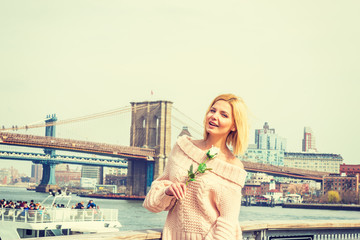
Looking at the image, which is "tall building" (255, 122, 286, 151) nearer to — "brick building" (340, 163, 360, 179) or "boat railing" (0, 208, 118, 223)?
"brick building" (340, 163, 360, 179)

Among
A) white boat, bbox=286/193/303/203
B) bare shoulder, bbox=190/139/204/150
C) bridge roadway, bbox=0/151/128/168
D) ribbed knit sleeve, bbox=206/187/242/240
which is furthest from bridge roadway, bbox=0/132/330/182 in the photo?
ribbed knit sleeve, bbox=206/187/242/240

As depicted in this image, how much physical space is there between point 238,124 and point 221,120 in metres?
0.09

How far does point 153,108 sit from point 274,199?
35281 millimetres

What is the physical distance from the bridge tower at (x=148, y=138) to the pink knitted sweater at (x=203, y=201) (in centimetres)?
5627

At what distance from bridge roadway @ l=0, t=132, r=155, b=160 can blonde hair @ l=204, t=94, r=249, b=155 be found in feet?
139

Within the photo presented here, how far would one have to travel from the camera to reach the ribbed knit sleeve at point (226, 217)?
285cm

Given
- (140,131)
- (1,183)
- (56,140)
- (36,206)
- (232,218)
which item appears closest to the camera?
(232,218)

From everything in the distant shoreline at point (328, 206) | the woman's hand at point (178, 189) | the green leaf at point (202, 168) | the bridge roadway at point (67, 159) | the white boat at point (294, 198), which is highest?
the bridge roadway at point (67, 159)

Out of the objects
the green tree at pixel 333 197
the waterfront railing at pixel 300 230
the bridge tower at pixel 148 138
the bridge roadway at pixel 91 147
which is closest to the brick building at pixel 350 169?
the green tree at pixel 333 197

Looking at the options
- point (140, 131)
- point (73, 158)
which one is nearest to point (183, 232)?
point (140, 131)

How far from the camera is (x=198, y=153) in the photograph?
9.82ft

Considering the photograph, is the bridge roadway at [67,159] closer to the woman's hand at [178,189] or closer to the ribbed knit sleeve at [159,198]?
the ribbed knit sleeve at [159,198]

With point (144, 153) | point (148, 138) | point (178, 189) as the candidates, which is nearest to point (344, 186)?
point (148, 138)

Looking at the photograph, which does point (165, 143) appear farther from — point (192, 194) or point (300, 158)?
point (300, 158)
